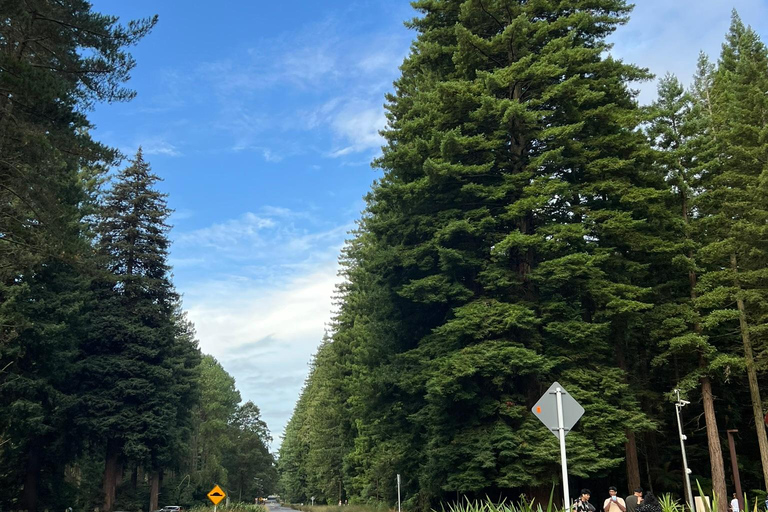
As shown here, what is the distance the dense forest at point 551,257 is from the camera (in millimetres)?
18641

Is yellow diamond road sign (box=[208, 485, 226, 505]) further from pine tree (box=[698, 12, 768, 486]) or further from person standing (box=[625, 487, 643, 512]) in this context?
pine tree (box=[698, 12, 768, 486])

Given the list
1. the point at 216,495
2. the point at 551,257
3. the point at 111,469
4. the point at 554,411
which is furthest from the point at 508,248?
the point at 111,469

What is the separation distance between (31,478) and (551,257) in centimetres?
2960

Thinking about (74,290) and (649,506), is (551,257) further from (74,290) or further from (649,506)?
(74,290)

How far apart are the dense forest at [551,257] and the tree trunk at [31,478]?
19.2 m

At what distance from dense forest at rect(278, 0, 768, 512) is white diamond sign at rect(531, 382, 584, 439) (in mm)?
9705

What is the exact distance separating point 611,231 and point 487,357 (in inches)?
270

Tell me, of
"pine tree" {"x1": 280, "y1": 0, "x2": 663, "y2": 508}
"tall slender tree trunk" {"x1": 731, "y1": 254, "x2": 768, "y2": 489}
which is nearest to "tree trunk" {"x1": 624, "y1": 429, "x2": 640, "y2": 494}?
"pine tree" {"x1": 280, "y1": 0, "x2": 663, "y2": 508}

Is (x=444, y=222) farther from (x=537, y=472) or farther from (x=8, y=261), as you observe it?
(x=8, y=261)

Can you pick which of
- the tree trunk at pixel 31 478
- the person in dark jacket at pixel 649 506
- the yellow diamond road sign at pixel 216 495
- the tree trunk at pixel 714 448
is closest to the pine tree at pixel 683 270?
the tree trunk at pixel 714 448

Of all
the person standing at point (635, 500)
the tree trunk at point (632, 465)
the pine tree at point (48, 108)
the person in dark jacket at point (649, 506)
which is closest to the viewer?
the person in dark jacket at point (649, 506)

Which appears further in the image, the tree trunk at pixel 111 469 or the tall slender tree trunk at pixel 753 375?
the tree trunk at pixel 111 469

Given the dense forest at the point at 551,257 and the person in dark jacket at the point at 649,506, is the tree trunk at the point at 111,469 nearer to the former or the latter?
the dense forest at the point at 551,257

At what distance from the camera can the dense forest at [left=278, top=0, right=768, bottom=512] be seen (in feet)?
61.2
